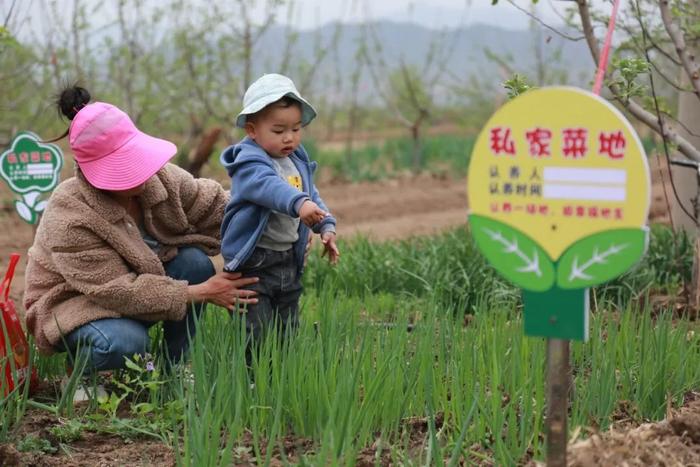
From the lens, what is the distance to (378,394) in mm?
2316

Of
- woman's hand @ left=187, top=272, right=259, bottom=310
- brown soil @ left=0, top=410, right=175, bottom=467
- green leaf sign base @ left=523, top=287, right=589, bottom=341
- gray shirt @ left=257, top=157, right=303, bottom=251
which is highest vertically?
gray shirt @ left=257, top=157, right=303, bottom=251

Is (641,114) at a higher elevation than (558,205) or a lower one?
higher

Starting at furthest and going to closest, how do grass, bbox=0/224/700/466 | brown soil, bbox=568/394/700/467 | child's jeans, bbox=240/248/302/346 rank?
child's jeans, bbox=240/248/302/346 → grass, bbox=0/224/700/466 → brown soil, bbox=568/394/700/467

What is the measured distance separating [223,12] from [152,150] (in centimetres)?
606

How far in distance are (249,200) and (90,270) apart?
19.6 inches

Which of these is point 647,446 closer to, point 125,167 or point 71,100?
point 125,167

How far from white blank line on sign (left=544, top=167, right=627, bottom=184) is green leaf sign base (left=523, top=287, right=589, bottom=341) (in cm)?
20

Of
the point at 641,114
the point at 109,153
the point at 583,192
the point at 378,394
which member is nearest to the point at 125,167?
the point at 109,153

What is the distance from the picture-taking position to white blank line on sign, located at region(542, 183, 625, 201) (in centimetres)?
166

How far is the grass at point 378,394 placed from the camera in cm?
214

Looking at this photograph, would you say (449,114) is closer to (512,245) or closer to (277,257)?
(277,257)

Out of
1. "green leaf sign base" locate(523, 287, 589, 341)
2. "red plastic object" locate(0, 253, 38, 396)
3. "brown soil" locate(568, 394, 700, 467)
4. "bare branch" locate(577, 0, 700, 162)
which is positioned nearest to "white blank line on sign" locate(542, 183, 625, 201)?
"green leaf sign base" locate(523, 287, 589, 341)

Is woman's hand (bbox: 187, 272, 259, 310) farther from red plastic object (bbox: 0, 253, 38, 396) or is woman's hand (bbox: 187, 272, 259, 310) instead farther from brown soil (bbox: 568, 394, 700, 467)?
brown soil (bbox: 568, 394, 700, 467)

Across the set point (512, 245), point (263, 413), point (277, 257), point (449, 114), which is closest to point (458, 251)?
point (277, 257)
